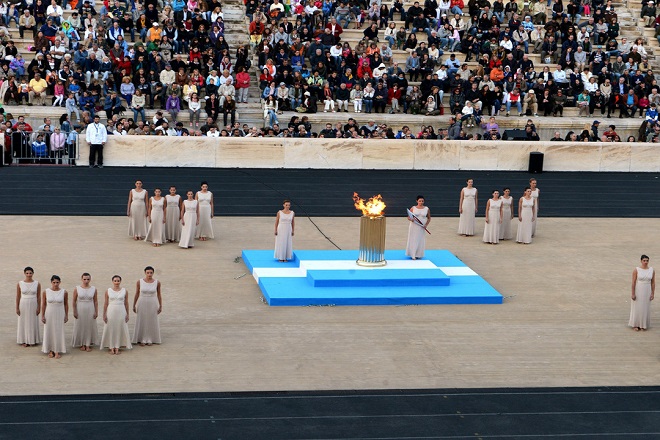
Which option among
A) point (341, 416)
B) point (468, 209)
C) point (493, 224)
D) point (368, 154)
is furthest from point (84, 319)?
point (368, 154)

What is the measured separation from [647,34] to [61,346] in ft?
103

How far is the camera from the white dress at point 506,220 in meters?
24.0

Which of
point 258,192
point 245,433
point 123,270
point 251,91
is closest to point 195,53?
point 251,91

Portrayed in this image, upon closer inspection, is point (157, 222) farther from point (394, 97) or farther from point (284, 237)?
point (394, 97)

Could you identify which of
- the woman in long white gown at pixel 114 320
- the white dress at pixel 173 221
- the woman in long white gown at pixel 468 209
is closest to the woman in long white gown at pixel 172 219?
the white dress at pixel 173 221

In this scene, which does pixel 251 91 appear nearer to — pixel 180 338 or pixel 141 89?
pixel 141 89

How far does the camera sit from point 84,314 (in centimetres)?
1579

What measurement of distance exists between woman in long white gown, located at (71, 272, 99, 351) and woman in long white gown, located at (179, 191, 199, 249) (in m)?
6.46

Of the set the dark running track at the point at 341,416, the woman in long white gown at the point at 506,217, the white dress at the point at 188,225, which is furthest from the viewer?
the woman in long white gown at the point at 506,217

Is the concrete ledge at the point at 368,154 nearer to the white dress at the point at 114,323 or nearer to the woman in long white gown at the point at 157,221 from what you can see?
the woman in long white gown at the point at 157,221

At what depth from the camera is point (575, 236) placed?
24812 mm

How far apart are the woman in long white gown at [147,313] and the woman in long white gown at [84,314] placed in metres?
0.64

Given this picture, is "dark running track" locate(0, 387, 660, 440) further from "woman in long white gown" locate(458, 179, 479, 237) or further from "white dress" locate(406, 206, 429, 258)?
"woman in long white gown" locate(458, 179, 479, 237)

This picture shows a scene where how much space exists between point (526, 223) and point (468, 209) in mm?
1289
